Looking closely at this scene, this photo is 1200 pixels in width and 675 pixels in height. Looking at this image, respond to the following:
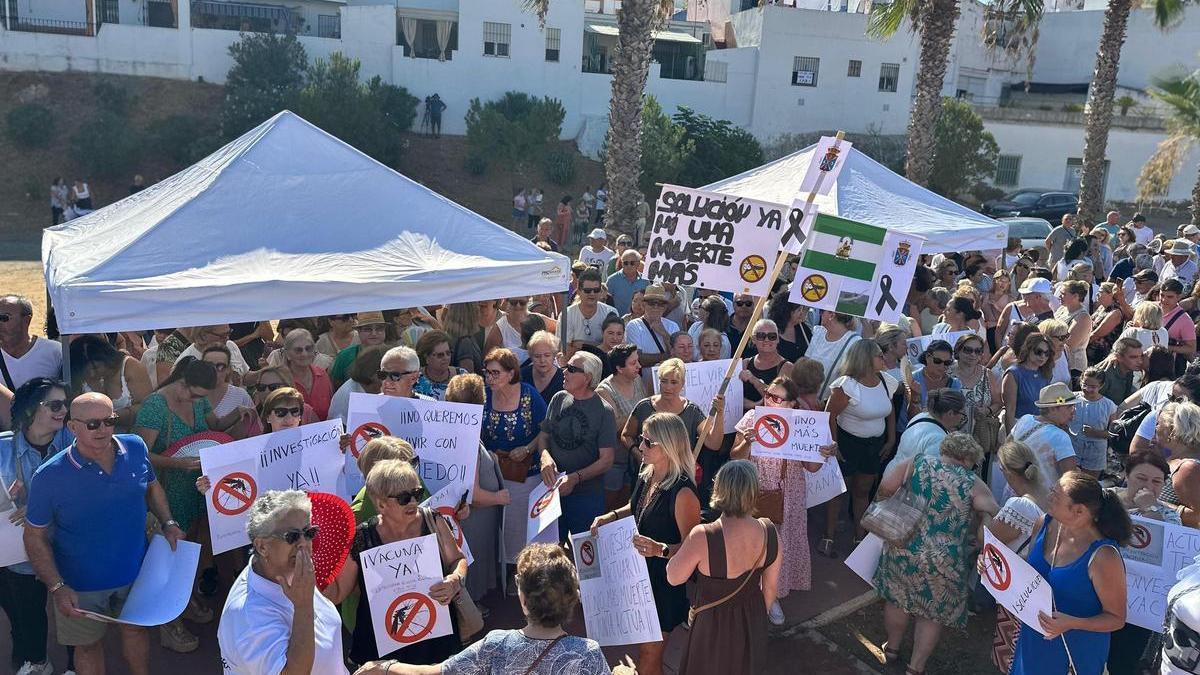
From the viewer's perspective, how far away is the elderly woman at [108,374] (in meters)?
6.11

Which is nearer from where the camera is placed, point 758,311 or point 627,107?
point 758,311

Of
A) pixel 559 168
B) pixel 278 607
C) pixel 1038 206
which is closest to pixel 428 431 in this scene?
pixel 278 607

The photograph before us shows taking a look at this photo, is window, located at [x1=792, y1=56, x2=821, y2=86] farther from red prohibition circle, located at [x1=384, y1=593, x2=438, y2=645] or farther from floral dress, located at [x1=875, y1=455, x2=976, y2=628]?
red prohibition circle, located at [x1=384, y1=593, x2=438, y2=645]

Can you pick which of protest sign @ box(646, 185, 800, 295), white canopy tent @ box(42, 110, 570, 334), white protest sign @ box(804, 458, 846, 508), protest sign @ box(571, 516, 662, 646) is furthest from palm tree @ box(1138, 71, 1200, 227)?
protest sign @ box(571, 516, 662, 646)

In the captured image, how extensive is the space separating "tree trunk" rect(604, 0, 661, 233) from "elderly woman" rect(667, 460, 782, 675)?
38.3ft

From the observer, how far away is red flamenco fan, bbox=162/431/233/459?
5.34 m

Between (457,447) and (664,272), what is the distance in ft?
7.75

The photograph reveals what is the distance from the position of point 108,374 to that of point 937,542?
18.0ft

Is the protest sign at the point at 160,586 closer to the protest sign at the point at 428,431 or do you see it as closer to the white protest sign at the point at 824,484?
the protest sign at the point at 428,431

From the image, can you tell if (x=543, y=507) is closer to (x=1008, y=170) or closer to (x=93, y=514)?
(x=93, y=514)

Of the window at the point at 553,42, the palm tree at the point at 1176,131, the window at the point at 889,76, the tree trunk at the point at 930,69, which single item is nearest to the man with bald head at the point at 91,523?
the tree trunk at the point at 930,69

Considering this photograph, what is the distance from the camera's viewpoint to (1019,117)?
38.9m

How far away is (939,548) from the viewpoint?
17.1 ft

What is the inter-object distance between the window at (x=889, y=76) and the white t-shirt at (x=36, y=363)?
36589 mm
